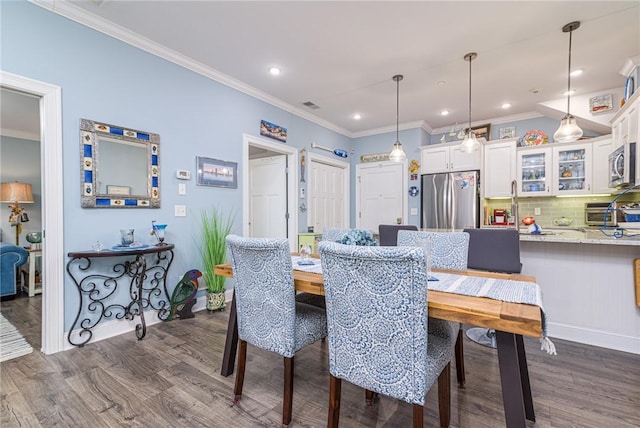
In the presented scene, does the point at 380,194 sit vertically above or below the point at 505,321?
above

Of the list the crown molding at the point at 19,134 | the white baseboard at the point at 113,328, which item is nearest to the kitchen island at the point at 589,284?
the white baseboard at the point at 113,328

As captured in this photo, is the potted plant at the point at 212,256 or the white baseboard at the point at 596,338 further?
Answer: the potted plant at the point at 212,256

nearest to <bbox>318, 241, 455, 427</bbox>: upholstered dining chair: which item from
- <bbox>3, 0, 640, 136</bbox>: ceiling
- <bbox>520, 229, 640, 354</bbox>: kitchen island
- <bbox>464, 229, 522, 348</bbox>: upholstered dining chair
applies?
<bbox>464, 229, 522, 348</bbox>: upholstered dining chair

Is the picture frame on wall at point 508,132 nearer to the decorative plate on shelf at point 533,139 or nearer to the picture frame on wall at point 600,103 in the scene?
the decorative plate on shelf at point 533,139

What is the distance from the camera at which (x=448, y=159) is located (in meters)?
4.85

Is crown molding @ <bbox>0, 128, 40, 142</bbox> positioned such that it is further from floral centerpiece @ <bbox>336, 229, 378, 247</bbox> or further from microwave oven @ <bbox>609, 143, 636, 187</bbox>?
microwave oven @ <bbox>609, 143, 636, 187</bbox>

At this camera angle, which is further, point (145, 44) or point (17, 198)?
point (17, 198)

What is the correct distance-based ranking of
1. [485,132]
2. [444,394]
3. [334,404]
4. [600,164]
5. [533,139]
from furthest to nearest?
[485,132] < [533,139] < [600,164] < [444,394] < [334,404]

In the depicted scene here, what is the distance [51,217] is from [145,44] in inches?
69.6

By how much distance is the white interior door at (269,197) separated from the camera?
14.8ft

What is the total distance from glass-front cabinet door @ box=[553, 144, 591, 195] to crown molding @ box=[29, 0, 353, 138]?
4.12 m

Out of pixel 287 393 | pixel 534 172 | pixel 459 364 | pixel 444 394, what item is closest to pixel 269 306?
pixel 287 393

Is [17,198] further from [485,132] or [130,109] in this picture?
[485,132]

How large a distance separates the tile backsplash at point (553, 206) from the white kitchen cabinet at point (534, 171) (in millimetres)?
303
